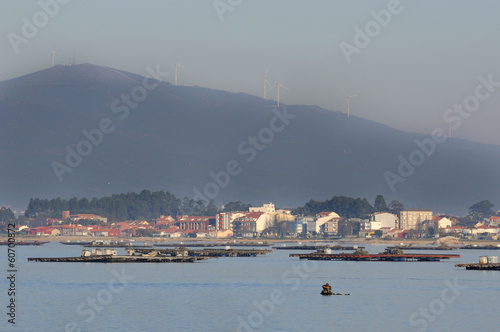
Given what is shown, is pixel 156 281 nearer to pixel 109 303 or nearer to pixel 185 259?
pixel 109 303

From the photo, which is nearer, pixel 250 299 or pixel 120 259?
pixel 250 299

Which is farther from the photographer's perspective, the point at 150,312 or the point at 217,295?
the point at 217,295

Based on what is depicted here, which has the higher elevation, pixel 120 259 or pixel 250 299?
pixel 120 259

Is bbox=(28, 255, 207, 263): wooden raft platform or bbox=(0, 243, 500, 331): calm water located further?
bbox=(28, 255, 207, 263): wooden raft platform

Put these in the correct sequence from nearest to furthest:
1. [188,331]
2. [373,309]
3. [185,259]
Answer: [188,331], [373,309], [185,259]

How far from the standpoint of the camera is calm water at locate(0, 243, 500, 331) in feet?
174

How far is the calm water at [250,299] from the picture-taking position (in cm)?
5300

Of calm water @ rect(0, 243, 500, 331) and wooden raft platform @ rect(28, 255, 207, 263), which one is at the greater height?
wooden raft platform @ rect(28, 255, 207, 263)

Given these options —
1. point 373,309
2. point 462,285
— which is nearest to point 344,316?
point 373,309

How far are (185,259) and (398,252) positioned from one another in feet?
120

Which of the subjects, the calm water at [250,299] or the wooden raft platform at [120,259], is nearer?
the calm water at [250,299]

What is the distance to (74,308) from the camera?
60281 mm

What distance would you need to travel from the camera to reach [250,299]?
67.3 m

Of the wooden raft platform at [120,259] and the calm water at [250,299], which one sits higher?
the wooden raft platform at [120,259]
